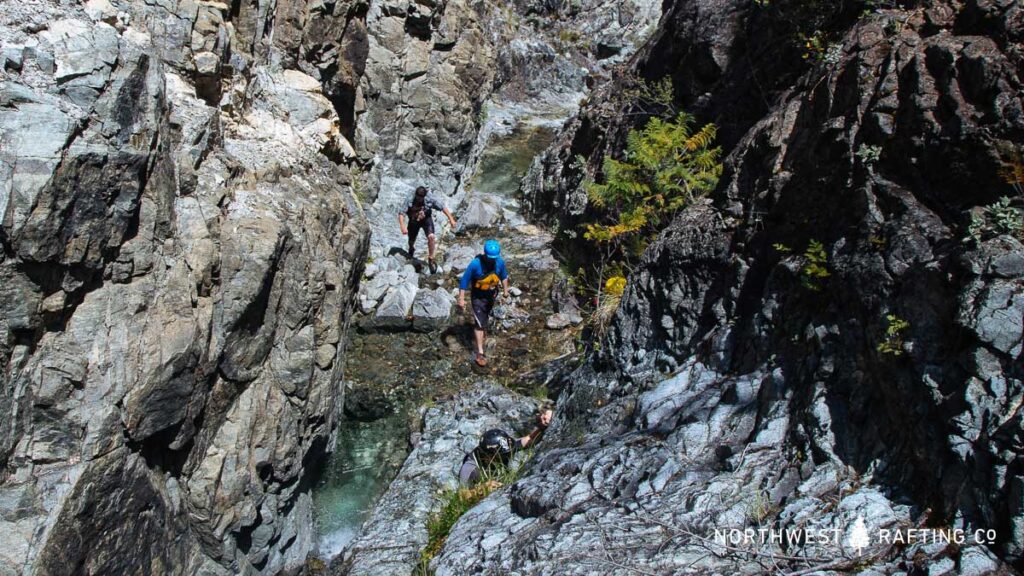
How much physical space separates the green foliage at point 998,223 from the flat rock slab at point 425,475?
5.87 meters

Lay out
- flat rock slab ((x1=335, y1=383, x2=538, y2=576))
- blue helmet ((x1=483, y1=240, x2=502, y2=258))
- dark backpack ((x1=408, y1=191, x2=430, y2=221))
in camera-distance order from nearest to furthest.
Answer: flat rock slab ((x1=335, y1=383, x2=538, y2=576)) → blue helmet ((x1=483, y1=240, x2=502, y2=258)) → dark backpack ((x1=408, y1=191, x2=430, y2=221))

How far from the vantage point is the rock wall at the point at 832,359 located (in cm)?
395

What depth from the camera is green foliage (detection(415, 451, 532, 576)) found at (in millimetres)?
6949

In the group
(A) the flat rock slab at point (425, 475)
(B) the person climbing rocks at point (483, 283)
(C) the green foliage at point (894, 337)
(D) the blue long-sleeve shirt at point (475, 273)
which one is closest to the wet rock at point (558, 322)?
(B) the person climbing rocks at point (483, 283)

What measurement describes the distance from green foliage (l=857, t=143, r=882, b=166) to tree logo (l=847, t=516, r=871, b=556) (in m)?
3.08

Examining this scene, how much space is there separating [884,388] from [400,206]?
37.7ft

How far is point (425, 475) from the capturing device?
8297 mm

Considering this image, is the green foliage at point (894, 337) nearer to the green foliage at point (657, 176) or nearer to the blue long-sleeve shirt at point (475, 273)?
the green foliage at point (657, 176)

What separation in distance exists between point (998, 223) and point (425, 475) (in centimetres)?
667

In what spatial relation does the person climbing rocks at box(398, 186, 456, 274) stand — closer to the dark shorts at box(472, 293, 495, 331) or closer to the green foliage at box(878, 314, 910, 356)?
the dark shorts at box(472, 293, 495, 331)

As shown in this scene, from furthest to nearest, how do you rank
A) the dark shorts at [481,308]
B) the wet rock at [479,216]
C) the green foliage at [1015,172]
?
the wet rock at [479,216], the dark shorts at [481,308], the green foliage at [1015,172]

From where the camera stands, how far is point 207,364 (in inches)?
247

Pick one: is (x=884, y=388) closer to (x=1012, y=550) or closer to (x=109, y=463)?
(x=1012, y=550)

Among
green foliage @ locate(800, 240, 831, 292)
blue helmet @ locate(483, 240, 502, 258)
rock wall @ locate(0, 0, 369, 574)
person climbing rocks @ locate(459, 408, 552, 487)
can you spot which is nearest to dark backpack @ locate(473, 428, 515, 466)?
person climbing rocks @ locate(459, 408, 552, 487)
